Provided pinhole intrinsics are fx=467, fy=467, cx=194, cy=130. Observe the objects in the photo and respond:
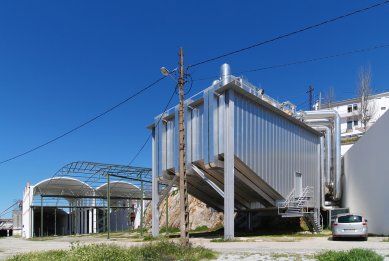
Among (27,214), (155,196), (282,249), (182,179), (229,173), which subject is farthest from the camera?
(27,214)

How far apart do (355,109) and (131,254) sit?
71.5m

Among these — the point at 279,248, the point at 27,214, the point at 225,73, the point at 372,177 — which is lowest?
the point at 27,214

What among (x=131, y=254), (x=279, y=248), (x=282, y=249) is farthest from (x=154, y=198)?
(x=131, y=254)

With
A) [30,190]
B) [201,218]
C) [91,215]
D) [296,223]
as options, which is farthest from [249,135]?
[91,215]

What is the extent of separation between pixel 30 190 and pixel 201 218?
17.6 metres

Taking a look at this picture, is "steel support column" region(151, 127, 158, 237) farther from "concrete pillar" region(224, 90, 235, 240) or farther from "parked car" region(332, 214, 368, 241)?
"parked car" region(332, 214, 368, 241)

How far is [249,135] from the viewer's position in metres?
28.1

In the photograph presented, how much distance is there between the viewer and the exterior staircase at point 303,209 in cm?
3102

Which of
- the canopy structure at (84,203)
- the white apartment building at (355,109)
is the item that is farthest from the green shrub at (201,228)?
the white apartment building at (355,109)

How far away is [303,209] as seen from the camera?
32.7 meters

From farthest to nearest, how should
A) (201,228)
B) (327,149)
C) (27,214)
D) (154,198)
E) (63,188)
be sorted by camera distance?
(63,188) < (27,214) < (201,228) < (327,149) < (154,198)

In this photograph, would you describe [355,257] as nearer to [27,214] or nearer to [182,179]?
[182,179]

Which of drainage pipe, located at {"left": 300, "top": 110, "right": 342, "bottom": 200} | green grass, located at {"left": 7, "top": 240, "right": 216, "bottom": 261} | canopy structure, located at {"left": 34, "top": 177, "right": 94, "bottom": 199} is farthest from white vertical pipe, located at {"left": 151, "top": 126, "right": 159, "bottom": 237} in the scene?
green grass, located at {"left": 7, "top": 240, "right": 216, "bottom": 261}

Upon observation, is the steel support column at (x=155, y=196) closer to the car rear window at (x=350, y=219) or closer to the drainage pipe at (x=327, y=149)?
the drainage pipe at (x=327, y=149)
